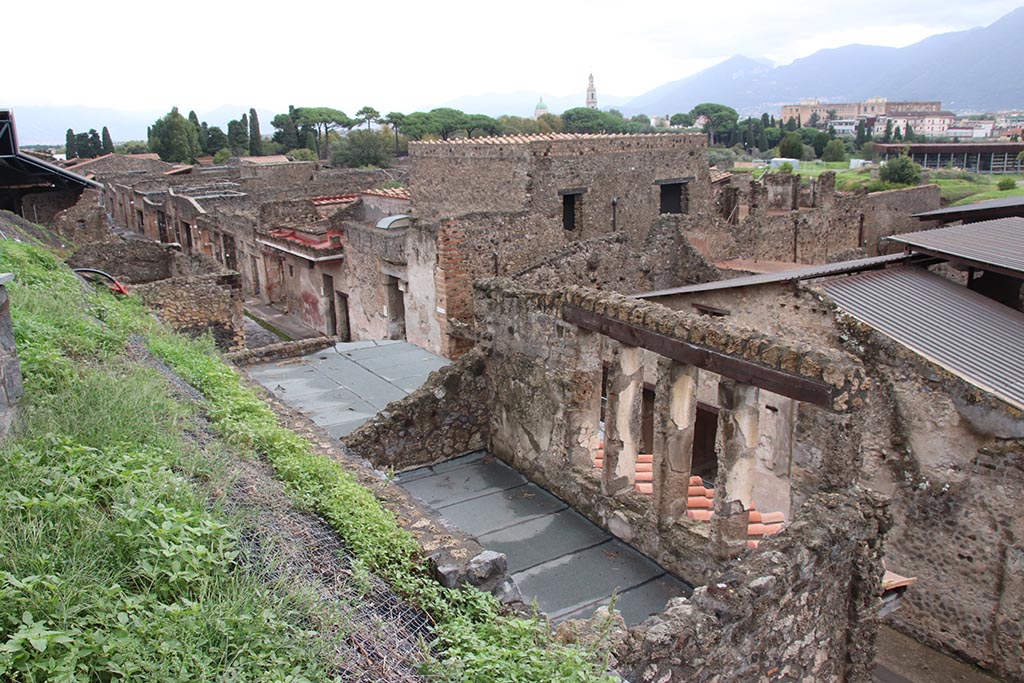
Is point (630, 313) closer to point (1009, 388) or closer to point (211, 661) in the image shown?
point (211, 661)

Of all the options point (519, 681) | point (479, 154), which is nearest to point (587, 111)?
point (479, 154)

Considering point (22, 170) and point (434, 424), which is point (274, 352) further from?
point (22, 170)

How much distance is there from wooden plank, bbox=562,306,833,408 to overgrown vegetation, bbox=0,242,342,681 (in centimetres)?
345

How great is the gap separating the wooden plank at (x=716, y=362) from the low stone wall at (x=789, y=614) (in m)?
1.14

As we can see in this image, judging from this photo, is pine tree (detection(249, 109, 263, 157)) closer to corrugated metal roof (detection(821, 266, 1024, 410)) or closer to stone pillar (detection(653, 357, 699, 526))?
corrugated metal roof (detection(821, 266, 1024, 410))

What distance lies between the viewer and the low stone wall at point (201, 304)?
13.9m

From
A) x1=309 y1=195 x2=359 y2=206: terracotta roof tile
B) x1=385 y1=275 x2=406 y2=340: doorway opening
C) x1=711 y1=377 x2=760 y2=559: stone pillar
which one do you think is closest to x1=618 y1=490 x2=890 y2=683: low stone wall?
x1=711 y1=377 x2=760 y2=559: stone pillar

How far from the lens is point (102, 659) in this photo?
123 inches

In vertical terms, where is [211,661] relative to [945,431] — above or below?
above

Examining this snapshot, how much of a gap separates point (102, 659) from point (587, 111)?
130 m

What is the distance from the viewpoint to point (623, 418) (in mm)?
7070

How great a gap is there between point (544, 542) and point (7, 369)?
4.45m

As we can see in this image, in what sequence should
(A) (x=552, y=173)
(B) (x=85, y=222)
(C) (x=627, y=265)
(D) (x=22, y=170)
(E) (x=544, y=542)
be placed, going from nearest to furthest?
(E) (x=544, y=542) → (C) (x=627, y=265) → (A) (x=552, y=173) → (D) (x=22, y=170) → (B) (x=85, y=222)

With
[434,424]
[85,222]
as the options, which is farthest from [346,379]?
[85,222]
